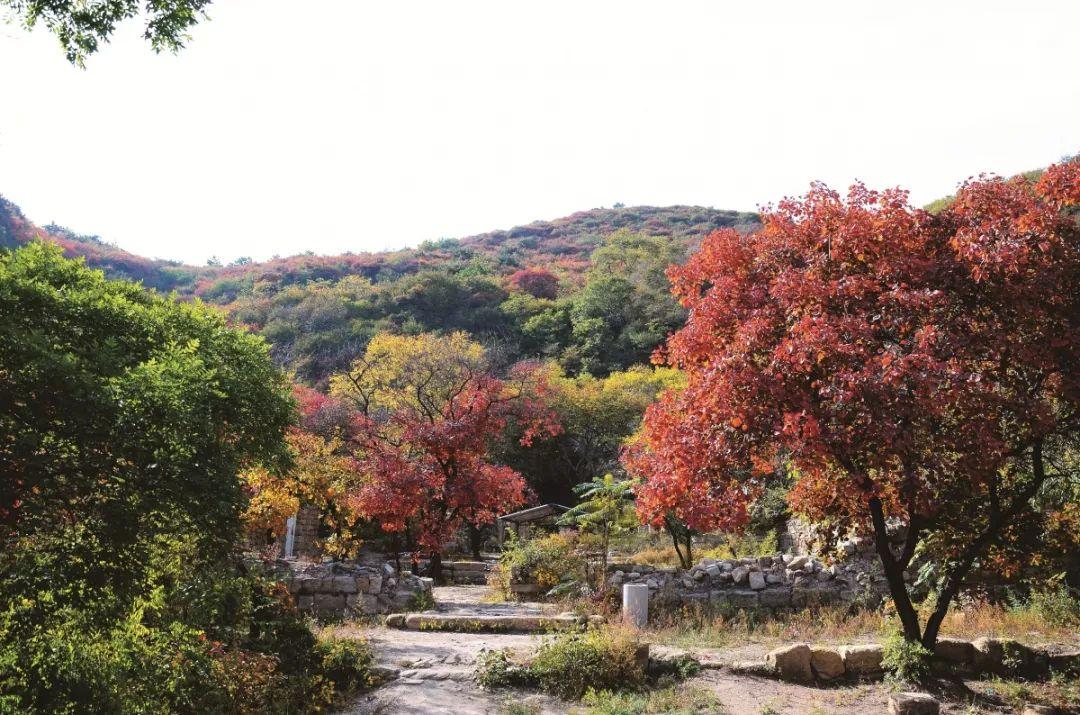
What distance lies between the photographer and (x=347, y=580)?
39.4 feet

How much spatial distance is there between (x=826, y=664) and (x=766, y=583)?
396cm

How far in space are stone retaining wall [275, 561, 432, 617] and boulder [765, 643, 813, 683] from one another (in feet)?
20.1

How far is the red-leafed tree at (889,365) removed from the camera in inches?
241

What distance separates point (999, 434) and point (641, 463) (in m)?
3.06

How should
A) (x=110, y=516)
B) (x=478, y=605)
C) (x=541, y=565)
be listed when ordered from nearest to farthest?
(x=110, y=516) < (x=478, y=605) < (x=541, y=565)

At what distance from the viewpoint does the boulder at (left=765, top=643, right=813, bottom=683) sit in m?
7.88

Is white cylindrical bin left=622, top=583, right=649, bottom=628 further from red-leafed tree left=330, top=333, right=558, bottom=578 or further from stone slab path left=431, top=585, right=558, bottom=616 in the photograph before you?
red-leafed tree left=330, top=333, right=558, bottom=578

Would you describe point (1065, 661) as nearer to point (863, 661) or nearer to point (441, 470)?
point (863, 661)

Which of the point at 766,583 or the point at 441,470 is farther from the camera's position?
the point at 441,470

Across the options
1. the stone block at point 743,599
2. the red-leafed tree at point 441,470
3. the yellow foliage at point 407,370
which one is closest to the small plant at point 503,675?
the stone block at point 743,599

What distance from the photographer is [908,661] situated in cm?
733

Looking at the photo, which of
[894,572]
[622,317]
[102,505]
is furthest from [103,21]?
[622,317]

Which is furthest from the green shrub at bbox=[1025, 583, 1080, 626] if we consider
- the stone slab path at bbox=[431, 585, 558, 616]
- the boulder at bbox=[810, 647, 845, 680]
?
the stone slab path at bbox=[431, 585, 558, 616]

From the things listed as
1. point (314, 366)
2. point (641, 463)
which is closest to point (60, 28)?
point (641, 463)
